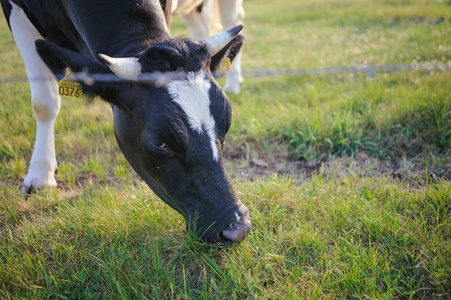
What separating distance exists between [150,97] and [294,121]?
2351 mm

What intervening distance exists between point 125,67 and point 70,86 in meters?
0.56

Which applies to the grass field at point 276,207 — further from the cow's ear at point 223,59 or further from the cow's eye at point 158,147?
the cow's ear at point 223,59

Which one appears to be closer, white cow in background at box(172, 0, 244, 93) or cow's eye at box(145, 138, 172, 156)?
cow's eye at box(145, 138, 172, 156)

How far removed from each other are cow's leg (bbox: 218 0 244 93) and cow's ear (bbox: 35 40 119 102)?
11.1 feet

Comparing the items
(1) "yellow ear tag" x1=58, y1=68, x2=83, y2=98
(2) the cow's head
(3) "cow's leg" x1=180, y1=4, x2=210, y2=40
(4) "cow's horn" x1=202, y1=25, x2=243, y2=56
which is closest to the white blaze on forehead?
(2) the cow's head

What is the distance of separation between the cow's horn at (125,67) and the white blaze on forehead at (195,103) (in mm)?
233

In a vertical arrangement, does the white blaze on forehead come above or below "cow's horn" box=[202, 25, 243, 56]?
below

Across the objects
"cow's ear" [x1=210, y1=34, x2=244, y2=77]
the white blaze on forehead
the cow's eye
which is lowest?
the cow's eye

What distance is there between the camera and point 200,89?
6.98ft

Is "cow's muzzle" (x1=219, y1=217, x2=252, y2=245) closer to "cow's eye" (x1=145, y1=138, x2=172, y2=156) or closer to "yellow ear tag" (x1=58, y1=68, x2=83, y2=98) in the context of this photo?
"cow's eye" (x1=145, y1=138, x2=172, y2=156)

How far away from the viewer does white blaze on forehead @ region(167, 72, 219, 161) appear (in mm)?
2059

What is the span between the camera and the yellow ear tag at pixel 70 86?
2.22 meters

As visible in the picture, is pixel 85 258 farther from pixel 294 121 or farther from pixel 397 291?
pixel 294 121

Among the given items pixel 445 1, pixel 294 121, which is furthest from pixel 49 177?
pixel 445 1
